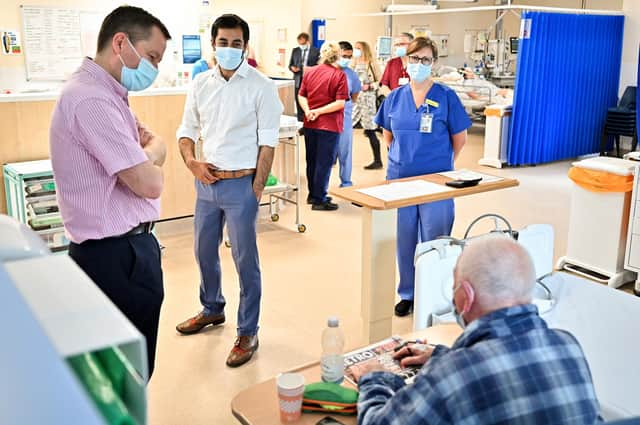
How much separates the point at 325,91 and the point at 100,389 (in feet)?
18.9

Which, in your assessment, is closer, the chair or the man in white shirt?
the man in white shirt

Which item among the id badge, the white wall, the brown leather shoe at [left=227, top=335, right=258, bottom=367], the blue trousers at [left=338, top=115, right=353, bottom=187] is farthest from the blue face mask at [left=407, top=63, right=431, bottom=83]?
the white wall

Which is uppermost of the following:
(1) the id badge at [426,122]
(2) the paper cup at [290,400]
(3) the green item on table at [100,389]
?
(3) the green item on table at [100,389]

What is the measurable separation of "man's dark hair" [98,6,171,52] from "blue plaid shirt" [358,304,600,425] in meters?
1.39

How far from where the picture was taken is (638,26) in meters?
9.02

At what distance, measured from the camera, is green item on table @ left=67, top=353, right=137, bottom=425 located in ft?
1.62

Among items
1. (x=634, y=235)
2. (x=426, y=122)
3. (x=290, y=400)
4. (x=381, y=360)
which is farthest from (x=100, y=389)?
(x=634, y=235)

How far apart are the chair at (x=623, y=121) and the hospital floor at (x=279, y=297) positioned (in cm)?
208

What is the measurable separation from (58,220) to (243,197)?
1834 mm

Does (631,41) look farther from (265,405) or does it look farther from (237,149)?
(265,405)

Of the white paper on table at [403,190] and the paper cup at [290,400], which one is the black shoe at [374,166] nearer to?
the white paper on table at [403,190]

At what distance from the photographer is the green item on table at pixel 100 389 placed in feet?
1.62

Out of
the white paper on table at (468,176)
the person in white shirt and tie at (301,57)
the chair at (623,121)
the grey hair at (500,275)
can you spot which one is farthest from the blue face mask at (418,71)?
the person in white shirt and tie at (301,57)

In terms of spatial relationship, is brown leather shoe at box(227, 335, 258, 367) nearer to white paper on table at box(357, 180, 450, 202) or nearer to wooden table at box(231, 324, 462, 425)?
white paper on table at box(357, 180, 450, 202)
